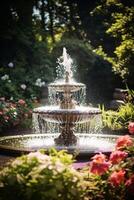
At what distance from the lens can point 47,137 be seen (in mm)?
11062

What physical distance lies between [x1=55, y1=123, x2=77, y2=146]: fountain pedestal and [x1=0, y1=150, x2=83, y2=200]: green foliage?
527 centimetres

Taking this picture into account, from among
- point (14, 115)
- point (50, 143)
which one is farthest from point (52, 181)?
point (14, 115)

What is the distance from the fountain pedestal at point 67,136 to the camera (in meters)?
10.0

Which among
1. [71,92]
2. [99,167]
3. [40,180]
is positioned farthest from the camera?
[71,92]

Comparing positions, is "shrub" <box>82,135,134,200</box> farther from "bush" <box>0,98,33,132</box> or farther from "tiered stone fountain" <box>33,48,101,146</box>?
"bush" <box>0,98,33,132</box>

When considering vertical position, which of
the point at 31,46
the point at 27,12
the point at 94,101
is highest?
the point at 27,12

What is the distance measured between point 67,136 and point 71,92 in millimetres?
966

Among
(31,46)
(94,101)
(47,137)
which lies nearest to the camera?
(47,137)

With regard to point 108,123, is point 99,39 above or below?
above

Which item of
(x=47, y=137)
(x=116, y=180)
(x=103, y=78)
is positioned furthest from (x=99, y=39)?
(x=116, y=180)

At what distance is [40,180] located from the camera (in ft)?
14.5

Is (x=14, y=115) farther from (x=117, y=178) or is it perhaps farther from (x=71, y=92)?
(x=117, y=178)

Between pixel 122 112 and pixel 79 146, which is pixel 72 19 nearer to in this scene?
pixel 122 112

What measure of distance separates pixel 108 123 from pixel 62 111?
4.02 m
